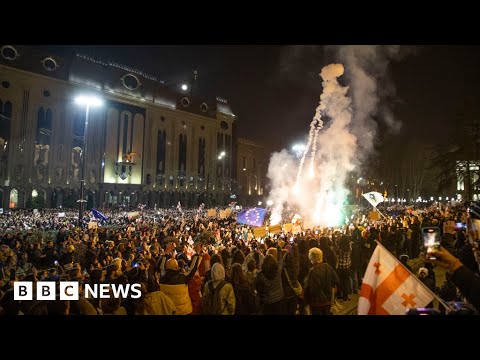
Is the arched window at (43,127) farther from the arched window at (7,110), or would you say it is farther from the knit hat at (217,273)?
the knit hat at (217,273)

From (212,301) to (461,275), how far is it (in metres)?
3.59

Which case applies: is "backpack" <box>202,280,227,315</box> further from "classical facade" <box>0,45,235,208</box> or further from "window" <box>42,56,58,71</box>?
"window" <box>42,56,58,71</box>

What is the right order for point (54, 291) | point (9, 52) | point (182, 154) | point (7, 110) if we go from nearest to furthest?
point (54, 291), point (7, 110), point (9, 52), point (182, 154)

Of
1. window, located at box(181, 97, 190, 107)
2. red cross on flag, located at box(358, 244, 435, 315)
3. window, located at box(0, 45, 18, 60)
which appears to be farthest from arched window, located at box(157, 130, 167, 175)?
red cross on flag, located at box(358, 244, 435, 315)

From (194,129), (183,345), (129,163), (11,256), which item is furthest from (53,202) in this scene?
(183,345)

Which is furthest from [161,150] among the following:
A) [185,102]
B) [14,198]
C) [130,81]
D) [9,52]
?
[9,52]

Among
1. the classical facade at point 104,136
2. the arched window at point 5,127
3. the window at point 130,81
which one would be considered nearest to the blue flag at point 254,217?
the classical facade at point 104,136

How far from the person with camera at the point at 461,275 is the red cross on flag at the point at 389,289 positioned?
75cm

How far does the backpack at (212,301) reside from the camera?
5543mm

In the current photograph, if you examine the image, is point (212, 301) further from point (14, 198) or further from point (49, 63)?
point (49, 63)

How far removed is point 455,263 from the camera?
359 cm

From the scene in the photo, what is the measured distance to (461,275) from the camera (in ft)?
11.8

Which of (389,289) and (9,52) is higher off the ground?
(9,52)

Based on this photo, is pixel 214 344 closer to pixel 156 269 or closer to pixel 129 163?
pixel 156 269
